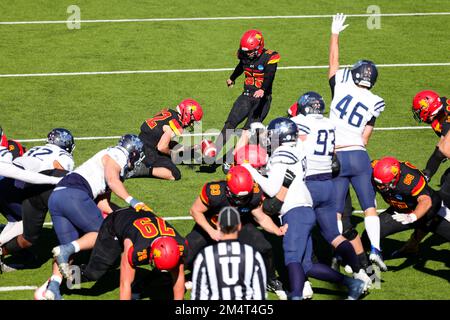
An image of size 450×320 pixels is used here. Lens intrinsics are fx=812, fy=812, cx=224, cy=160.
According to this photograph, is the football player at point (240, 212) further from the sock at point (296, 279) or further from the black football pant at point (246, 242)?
the sock at point (296, 279)

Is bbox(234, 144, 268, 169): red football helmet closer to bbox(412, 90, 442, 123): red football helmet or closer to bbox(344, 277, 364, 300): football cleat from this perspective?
bbox(344, 277, 364, 300): football cleat

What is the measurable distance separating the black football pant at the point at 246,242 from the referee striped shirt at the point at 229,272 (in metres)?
1.85

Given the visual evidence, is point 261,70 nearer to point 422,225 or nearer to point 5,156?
point 422,225

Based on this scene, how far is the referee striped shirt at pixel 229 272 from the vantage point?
6.96m

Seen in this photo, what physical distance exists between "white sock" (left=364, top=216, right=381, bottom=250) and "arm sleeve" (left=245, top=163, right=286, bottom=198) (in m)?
A: 1.31

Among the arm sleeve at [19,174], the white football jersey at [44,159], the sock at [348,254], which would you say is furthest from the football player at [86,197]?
the sock at [348,254]

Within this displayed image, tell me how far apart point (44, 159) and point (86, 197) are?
41.6 inches

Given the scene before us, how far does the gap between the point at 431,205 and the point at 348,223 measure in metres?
1.03

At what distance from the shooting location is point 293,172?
9.00 m

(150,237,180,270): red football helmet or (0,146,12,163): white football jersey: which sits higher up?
(0,146,12,163): white football jersey

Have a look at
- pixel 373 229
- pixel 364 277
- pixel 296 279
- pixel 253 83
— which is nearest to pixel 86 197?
pixel 296 279

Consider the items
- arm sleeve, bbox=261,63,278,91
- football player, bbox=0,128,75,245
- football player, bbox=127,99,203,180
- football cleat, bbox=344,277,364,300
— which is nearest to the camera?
football cleat, bbox=344,277,364,300

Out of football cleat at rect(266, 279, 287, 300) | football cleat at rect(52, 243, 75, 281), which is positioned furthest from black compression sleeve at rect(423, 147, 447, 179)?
football cleat at rect(52, 243, 75, 281)

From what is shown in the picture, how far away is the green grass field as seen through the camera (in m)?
12.5
